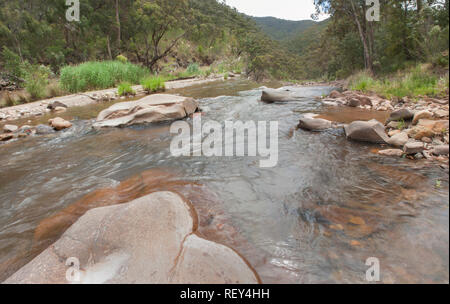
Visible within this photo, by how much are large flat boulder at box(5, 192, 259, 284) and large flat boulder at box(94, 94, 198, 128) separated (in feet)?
14.7

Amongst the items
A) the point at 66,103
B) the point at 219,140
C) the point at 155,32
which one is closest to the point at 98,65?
the point at 66,103

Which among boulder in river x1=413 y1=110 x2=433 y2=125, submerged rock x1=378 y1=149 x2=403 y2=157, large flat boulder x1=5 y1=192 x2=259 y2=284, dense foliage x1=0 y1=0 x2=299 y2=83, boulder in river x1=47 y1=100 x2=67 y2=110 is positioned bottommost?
large flat boulder x1=5 y1=192 x2=259 y2=284

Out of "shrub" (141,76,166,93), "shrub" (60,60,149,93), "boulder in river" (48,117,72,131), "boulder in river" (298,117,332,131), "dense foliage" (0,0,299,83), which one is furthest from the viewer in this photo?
"dense foliage" (0,0,299,83)

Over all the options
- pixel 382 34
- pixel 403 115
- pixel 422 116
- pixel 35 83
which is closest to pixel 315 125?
pixel 403 115

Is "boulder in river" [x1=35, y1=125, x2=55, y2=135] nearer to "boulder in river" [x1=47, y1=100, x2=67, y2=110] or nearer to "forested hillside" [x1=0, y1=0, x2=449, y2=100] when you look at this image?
"boulder in river" [x1=47, y1=100, x2=67, y2=110]

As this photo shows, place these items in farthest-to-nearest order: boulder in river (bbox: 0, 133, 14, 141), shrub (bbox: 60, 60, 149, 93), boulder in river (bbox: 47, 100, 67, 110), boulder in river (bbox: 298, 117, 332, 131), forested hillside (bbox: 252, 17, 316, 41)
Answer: forested hillside (bbox: 252, 17, 316, 41) → shrub (bbox: 60, 60, 149, 93) → boulder in river (bbox: 47, 100, 67, 110) → boulder in river (bbox: 0, 133, 14, 141) → boulder in river (bbox: 298, 117, 332, 131)

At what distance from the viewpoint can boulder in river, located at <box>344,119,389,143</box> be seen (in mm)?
3568

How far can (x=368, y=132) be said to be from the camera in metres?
3.65

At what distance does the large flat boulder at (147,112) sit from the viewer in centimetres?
609

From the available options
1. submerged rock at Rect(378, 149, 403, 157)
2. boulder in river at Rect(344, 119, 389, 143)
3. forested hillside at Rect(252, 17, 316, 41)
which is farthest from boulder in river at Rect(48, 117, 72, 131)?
forested hillside at Rect(252, 17, 316, 41)

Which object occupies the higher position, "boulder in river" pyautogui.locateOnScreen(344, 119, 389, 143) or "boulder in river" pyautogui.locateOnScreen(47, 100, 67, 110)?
"boulder in river" pyautogui.locateOnScreen(47, 100, 67, 110)

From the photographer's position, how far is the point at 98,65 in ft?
41.1

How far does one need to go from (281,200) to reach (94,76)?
12.9 metres

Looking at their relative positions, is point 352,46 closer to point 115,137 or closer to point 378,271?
point 115,137
